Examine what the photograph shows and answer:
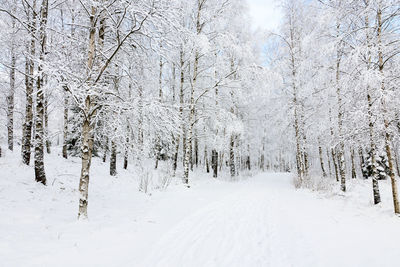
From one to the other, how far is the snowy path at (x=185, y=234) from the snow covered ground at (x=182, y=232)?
2 centimetres

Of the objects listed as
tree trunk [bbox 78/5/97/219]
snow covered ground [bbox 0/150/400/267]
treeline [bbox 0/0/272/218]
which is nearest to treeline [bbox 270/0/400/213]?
snow covered ground [bbox 0/150/400/267]

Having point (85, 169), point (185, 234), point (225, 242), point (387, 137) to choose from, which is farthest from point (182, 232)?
point (387, 137)

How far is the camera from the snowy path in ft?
10.2

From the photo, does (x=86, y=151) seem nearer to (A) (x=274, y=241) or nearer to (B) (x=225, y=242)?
(B) (x=225, y=242)

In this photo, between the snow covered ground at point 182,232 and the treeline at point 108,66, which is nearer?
the snow covered ground at point 182,232

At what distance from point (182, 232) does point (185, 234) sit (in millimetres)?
122

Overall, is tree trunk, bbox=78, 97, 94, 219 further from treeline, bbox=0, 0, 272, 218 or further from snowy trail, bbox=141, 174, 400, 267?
snowy trail, bbox=141, 174, 400, 267

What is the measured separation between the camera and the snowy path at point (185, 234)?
10.2 ft

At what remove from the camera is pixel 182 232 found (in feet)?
14.1

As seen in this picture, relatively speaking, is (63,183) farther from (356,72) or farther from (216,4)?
(216,4)

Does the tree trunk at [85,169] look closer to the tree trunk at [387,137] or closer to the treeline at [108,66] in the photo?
the treeline at [108,66]

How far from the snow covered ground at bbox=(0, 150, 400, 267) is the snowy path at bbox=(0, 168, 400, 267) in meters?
0.02

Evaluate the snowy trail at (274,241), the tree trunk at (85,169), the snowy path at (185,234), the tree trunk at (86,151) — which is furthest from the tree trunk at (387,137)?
the tree trunk at (85,169)

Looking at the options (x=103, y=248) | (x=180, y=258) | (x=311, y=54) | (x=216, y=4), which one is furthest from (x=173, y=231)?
(x=216, y=4)
